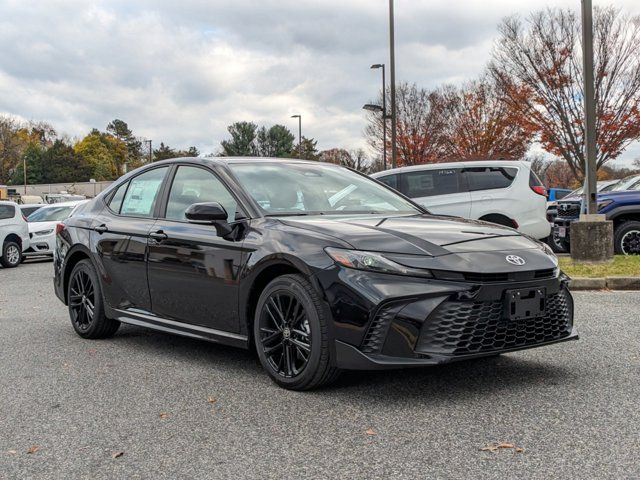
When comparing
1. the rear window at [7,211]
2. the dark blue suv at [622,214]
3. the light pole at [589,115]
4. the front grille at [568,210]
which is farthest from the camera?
the rear window at [7,211]

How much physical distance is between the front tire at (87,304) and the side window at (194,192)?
3.85 ft

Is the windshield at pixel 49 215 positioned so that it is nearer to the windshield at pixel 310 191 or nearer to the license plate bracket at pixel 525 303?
the windshield at pixel 310 191

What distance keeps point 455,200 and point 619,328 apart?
6.30 meters

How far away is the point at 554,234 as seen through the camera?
1310cm

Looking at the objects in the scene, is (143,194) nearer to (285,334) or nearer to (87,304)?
(87,304)

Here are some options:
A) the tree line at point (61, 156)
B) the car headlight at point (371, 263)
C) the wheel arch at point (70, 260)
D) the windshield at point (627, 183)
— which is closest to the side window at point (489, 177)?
the windshield at point (627, 183)

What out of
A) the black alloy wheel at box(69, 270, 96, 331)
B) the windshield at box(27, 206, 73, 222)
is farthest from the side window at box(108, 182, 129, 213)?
the windshield at box(27, 206, 73, 222)

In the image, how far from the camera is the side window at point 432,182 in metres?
12.3

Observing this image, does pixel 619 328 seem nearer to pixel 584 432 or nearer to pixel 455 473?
pixel 584 432

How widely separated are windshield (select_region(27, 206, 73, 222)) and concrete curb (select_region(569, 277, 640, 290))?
576 inches

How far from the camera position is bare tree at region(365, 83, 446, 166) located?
127 ft

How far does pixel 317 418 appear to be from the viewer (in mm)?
3699

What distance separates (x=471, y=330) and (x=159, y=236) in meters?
2.53

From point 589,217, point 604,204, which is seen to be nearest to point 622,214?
point 604,204
